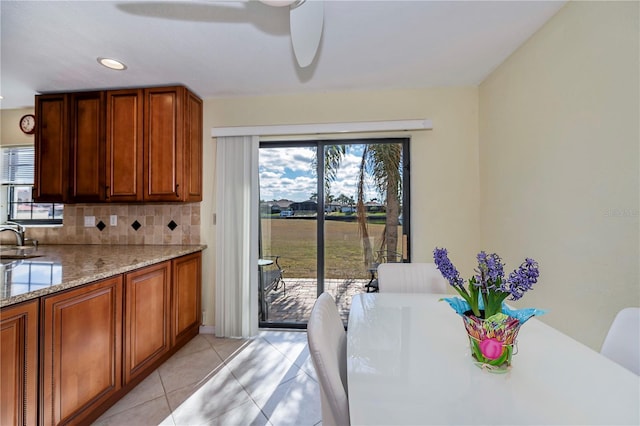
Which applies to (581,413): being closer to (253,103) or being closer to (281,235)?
(281,235)

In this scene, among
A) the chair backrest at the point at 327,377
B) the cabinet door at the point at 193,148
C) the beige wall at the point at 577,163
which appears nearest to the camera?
the chair backrest at the point at 327,377

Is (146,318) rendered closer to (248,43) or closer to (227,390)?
(227,390)

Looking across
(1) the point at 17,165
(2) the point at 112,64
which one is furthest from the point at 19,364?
(1) the point at 17,165

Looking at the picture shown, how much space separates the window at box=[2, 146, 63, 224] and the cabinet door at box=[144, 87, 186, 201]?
1.47 metres

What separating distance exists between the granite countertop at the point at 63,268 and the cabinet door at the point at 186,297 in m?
0.14

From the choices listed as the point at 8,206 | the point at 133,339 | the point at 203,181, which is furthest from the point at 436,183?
the point at 8,206

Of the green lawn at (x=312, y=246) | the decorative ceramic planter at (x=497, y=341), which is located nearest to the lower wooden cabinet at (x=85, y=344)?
the green lawn at (x=312, y=246)

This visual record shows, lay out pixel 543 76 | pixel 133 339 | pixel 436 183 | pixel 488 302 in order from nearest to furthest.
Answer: pixel 488 302 < pixel 543 76 < pixel 133 339 < pixel 436 183

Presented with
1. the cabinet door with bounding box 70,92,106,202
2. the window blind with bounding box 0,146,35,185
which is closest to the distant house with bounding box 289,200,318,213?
the cabinet door with bounding box 70,92,106,202

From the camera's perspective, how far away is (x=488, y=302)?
96cm

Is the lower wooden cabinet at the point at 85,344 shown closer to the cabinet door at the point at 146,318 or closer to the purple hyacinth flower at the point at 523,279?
the cabinet door at the point at 146,318

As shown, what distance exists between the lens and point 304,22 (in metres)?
1.22

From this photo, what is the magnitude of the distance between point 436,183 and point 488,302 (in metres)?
1.84

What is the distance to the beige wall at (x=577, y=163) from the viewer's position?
126 cm
